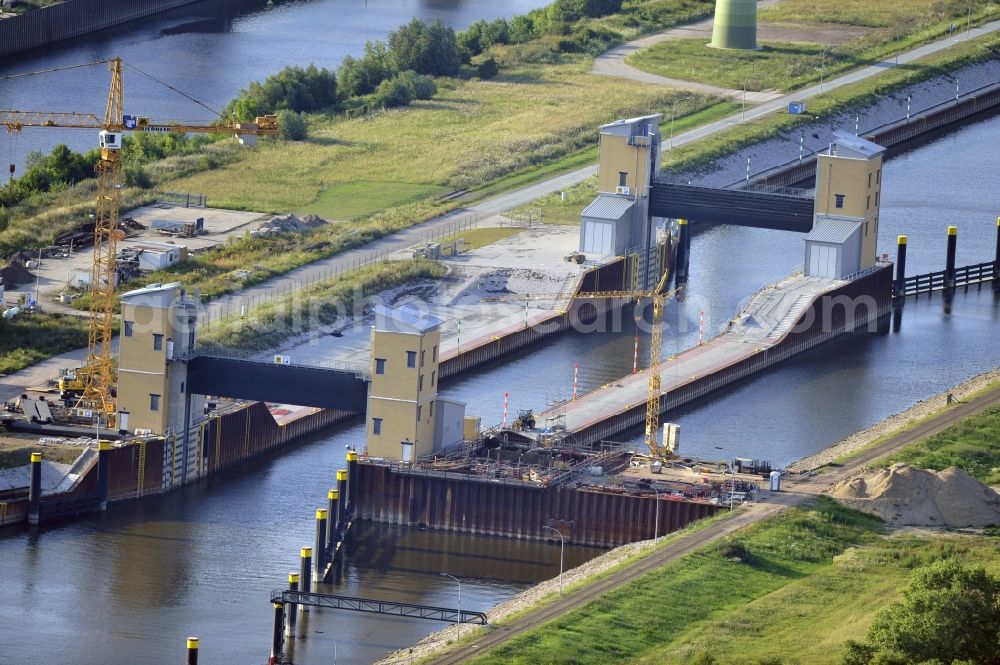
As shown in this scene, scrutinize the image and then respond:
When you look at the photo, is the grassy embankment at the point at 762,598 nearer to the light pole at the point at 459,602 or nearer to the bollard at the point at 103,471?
the light pole at the point at 459,602

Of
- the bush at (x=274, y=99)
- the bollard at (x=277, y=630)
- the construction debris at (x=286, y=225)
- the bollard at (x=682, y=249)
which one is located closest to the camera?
the bollard at (x=277, y=630)

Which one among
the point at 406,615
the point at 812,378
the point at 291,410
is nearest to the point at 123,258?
the point at 291,410

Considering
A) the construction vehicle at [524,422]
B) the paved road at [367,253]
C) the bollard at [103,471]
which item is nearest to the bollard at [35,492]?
the bollard at [103,471]

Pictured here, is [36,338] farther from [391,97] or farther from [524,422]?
[391,97]

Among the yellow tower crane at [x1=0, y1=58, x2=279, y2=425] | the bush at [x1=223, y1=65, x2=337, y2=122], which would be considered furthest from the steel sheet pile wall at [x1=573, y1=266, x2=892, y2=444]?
the bush at [x1=223, y1=65, x2=337, y2=122]

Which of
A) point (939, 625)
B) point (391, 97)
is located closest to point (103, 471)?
point (939, 625)
